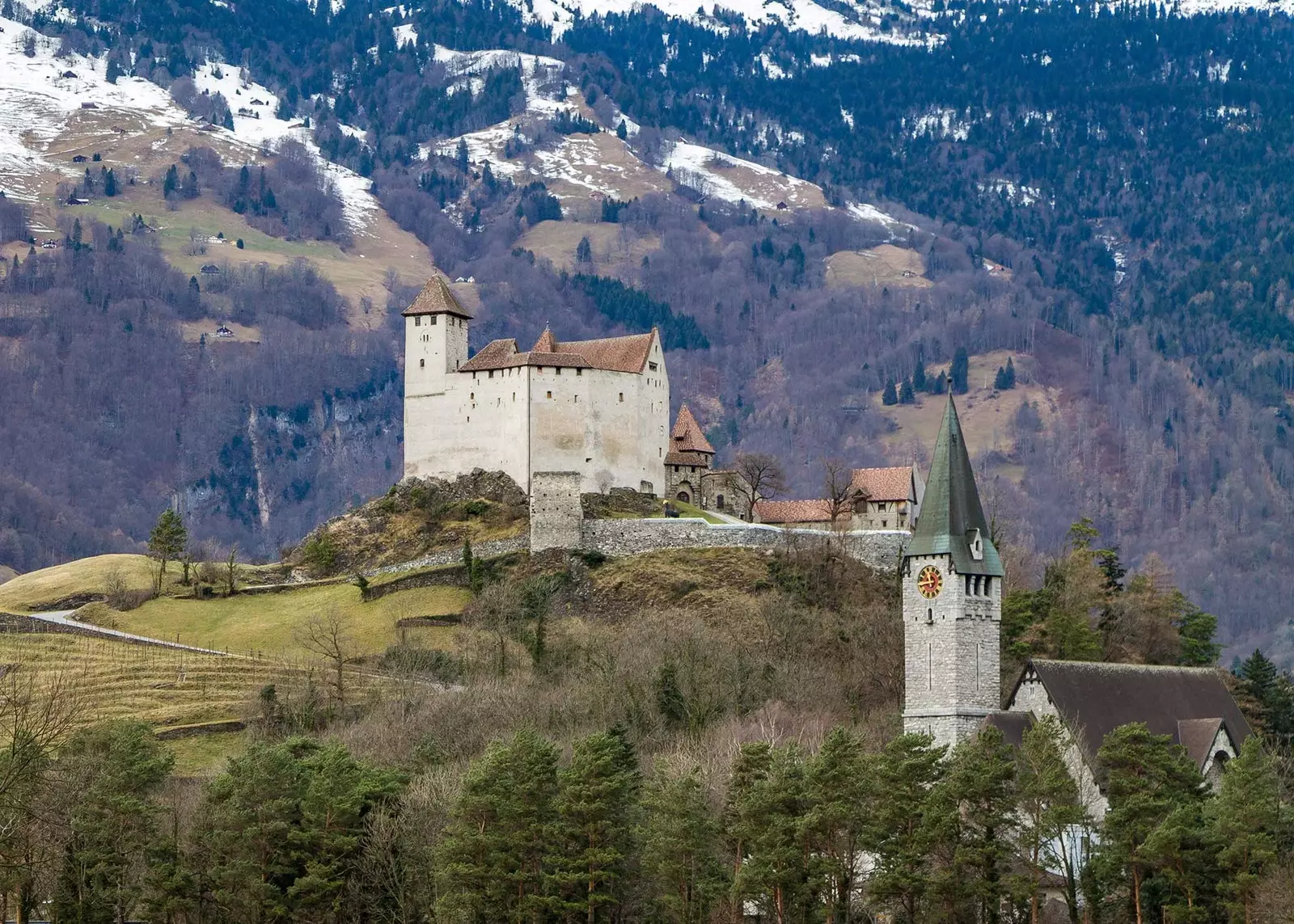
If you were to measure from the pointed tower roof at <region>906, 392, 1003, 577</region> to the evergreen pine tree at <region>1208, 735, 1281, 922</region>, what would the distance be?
19654 mm

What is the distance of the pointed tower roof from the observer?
90.9 m

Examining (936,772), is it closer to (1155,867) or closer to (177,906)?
(1155,867)

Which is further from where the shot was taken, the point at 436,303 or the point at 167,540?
the point at 436,303

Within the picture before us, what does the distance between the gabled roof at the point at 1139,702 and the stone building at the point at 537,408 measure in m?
A: 46.9

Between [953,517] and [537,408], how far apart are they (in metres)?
44.8

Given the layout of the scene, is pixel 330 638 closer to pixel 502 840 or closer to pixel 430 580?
pixel 430 580

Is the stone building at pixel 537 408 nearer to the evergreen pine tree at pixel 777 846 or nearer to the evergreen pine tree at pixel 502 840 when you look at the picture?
the evergreen pine tree at pixel 502 840

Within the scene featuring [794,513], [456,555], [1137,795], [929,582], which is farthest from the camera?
[794,513]

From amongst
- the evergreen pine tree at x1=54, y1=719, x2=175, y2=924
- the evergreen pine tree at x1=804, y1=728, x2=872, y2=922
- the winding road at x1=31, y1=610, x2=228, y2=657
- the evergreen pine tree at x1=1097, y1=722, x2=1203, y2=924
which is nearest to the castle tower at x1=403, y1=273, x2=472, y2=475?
the winding road at x1=31, y1=610, x2=228, y2=657

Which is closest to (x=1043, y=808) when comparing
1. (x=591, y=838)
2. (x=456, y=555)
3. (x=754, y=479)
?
(x=591, y=838)

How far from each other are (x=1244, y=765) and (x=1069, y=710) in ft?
44.6

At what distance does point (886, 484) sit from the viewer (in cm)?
13875

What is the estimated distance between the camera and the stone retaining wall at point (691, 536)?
407 ft

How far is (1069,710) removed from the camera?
86.2m
